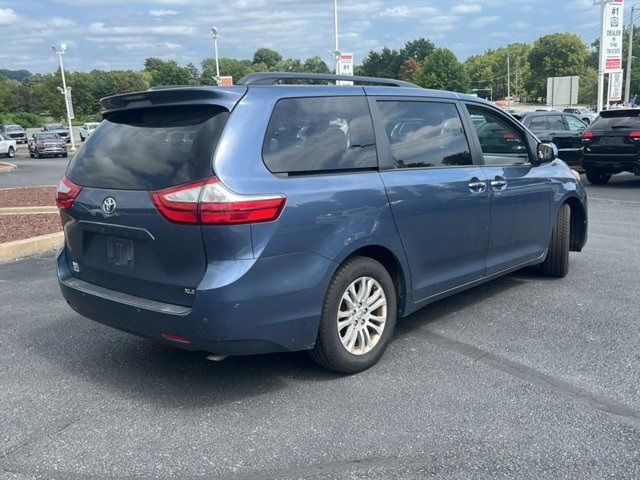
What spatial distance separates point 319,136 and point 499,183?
1931 millimetres

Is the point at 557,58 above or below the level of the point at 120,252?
above

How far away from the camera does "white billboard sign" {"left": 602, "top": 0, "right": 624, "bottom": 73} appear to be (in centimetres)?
2333

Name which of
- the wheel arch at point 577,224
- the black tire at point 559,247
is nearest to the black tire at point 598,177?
the wheel arch at point 577,224

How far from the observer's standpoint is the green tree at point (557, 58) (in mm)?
105188

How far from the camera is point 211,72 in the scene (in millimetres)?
103438

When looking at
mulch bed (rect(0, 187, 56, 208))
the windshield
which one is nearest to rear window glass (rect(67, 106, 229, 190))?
mulch bed (rect(0, 187, 56, 208))

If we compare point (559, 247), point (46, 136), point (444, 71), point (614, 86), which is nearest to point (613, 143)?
point (559, 247)

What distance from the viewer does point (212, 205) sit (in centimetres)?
332

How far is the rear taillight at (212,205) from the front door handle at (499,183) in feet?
7.63

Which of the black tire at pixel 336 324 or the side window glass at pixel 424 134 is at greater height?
the side window glass at pixel 424 134

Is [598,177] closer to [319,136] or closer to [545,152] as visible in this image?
[545,152]

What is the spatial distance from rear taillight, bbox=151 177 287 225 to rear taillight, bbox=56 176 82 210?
35.2 inches

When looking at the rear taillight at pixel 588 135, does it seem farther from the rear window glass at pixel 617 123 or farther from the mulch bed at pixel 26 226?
the mulch bed at pixel 26 226

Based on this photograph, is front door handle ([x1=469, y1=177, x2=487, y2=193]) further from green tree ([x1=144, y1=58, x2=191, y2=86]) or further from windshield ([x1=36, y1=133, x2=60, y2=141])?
green tree ([x1=144, y1=58, x2=191, y2=86])
